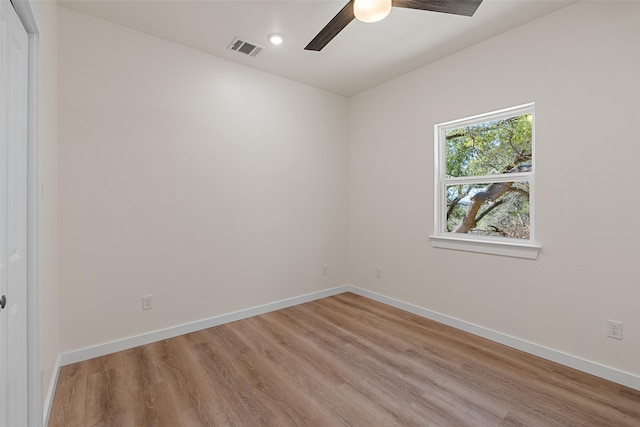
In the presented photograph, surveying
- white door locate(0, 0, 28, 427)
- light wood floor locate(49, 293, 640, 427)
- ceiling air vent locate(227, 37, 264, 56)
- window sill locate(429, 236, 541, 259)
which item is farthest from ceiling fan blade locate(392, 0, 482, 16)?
light wood floor locate(49, 293, 640, 427)

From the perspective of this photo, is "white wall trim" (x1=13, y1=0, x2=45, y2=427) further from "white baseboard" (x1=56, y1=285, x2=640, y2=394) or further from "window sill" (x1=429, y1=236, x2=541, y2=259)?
"window sill" (x1=429, y1=236, x2=541, y2=259)

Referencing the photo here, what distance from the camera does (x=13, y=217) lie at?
50.5 inches

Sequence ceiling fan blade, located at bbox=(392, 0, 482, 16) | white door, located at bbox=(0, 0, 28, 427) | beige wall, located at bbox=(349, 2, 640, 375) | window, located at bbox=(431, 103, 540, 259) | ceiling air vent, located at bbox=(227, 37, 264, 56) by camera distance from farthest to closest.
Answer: ceiling air vent, located at bbox=(227, 37, 264, 56) → window, located at bbox=(431, 103, 540, 259) → beige wall, located at bbox=(349, 2, 640, 375) → ceiling fan blade, located at bbox=(392, 0, 482, 16) → white door, located at bbox=(0, 0, 28, 427)

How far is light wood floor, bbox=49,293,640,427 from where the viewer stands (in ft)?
5.68

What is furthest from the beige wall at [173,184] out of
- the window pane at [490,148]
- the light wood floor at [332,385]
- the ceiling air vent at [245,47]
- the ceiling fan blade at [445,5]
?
the ceiling fan blade at [445,5]

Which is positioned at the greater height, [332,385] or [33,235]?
[33,235]

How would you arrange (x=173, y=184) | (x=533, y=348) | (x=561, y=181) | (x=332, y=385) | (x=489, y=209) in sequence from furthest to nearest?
1. (x=489, y=209)
2. (x=173, y=184)
3. (x=533, y=348)
4. (x=561, y=181)
5. (x=332, y=385)

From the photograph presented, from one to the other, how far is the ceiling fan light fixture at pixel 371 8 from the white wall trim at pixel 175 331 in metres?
2.88

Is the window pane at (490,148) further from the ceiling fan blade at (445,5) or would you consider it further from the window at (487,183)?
the ceiling fan blade at (445,5)

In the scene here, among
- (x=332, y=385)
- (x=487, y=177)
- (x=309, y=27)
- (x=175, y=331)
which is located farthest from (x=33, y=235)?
(x=487, y=177)

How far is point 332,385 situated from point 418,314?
1.61m

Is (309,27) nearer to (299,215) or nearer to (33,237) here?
(299,215)

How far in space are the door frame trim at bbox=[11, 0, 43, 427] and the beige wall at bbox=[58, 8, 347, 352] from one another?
0.89 metres

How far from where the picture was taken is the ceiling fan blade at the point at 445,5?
6.02ft
